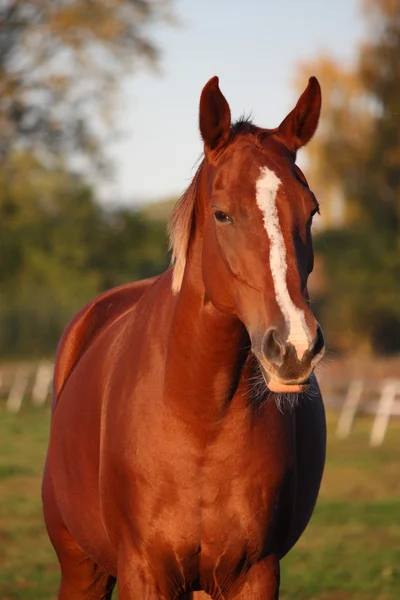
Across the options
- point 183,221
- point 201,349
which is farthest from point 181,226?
point 201,349

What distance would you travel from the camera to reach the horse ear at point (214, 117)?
345 cm

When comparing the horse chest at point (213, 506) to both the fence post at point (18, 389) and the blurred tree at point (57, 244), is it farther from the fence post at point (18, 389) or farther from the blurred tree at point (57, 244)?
the blurred tree at point (57, 244)

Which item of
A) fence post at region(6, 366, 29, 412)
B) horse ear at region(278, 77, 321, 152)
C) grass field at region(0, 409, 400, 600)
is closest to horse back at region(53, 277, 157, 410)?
horse ear at region(278, 77, 321, 152)

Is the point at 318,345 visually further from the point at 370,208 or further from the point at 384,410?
the point at 370,208

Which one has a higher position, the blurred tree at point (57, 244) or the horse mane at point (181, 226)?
the horse mane at point (181, 226)

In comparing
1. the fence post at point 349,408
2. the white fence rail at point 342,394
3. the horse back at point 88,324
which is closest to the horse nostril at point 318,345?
the horse back at point 88,324

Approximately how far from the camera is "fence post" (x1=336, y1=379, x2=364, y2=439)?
20.5 meters

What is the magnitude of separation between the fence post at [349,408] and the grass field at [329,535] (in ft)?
9.32

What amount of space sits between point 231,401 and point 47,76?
27672 millimetres

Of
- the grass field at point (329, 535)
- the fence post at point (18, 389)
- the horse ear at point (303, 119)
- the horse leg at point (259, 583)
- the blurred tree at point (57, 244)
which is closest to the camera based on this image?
the horse ear at point (303, 119)

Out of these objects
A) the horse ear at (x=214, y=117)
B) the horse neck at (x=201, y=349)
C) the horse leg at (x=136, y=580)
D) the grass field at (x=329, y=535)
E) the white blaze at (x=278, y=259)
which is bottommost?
the grass field at (x=329, y=535)

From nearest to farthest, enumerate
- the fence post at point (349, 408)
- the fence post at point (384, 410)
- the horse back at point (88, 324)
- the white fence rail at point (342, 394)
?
the horse back at point (88, 324) < the fence post at point (384, 410) < the fence post at point (349, 408) < the white fence rail at point (342, 394)

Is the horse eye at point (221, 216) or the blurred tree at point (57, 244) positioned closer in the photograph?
the horse eye at point (221, 216)

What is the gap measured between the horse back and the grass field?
2617 millimetres
